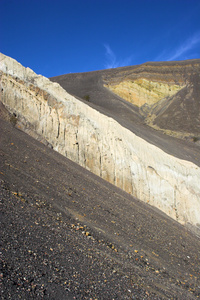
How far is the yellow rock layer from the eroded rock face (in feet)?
130

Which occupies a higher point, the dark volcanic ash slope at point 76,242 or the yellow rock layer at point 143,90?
the yellow rock layer at point 143,90

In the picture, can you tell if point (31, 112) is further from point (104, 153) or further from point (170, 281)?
point (170, 281)

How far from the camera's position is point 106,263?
15.7 feet

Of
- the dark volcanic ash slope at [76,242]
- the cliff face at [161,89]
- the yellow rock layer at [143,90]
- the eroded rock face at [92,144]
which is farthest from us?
the yellow rock layer at [143,90]

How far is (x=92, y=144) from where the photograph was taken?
14.2m

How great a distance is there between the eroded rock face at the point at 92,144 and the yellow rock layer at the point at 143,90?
3955cm

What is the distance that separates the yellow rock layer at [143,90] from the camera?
53750 millimetres

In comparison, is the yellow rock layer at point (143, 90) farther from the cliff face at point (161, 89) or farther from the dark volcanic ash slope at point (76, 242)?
the dark volcanic ash slope at point (76, 242)

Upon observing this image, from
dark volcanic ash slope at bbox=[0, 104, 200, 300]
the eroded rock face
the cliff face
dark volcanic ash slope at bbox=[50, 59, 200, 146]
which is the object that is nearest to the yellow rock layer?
the cliff face

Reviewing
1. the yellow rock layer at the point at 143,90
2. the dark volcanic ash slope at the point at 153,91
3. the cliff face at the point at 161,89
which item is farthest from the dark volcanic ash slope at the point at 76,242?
the yellow rock layer at the point at 143,90

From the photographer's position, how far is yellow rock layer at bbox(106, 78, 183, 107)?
176 ft

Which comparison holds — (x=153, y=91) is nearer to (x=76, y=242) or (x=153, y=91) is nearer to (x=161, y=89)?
(x=161, y=89)

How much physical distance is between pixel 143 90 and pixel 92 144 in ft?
145

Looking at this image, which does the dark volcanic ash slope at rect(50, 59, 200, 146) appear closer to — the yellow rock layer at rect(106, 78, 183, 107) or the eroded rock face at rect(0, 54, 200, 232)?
the yellow rock layer at rect(106, 78, 183, 107)
